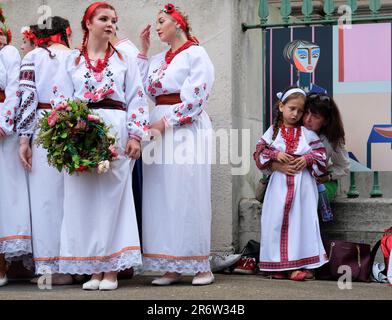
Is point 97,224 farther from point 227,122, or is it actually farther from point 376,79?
point 376,79

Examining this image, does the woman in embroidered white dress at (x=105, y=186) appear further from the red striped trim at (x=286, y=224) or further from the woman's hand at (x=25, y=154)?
the red striped trim at (x=286, y=224)

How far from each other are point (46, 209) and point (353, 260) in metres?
2.48

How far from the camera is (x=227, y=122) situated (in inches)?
347

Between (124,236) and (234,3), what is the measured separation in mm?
2545

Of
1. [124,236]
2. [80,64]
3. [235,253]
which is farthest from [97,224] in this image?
[235,253]

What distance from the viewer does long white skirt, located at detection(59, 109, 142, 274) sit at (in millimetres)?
7426

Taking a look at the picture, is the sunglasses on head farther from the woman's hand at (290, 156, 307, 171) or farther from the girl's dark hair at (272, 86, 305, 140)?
the woman's hand at (290, 156, 307, 171)

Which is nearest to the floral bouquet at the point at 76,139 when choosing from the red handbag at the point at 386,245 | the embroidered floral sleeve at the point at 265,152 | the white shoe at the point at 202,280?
the white shoe at the point at 202,280

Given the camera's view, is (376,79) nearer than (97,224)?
No

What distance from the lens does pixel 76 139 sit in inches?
287

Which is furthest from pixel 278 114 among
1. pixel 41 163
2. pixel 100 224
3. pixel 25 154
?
pixel 25 154

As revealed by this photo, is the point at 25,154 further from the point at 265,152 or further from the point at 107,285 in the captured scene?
the point at 265,152

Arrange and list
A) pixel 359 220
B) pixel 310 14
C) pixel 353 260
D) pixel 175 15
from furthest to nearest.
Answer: pixel 310 14 → pixel 359 220 → pixel 353 260 → pixel 175 15

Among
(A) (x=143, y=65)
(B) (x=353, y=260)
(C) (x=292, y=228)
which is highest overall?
(A) (x=143, y=65)
